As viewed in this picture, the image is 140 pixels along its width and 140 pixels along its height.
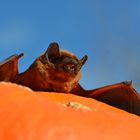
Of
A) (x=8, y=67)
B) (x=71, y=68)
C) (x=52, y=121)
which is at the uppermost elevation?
(x=71, y=68)

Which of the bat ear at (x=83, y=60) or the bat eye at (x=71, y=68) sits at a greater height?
the bat ear at (x=83, y=60)

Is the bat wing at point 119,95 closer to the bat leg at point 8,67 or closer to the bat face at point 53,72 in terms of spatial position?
the bat face at point 53,72

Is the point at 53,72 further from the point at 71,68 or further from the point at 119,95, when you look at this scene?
the point at 119,95

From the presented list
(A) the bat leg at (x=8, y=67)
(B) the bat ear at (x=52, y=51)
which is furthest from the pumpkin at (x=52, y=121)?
(B) the bat ear at (x=52, y=51)

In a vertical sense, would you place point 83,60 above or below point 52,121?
above

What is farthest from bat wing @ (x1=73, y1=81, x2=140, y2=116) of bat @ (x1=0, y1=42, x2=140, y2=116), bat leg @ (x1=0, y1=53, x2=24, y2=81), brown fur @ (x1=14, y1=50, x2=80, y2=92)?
bat leg @ (x1=0, y1=53, x2=24, y2=81)

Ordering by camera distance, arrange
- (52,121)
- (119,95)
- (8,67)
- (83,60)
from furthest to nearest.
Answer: (119,95), (83,60), (8,67), (52,121)

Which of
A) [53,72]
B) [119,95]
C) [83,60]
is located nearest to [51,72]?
[53,72]
